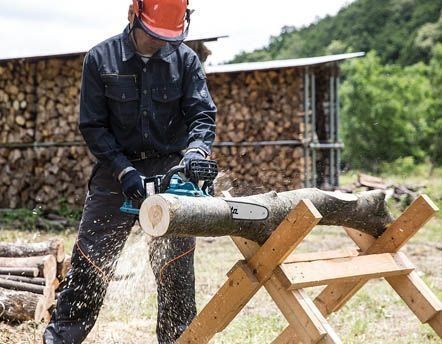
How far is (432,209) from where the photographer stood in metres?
2.99

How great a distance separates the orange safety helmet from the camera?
3123mm

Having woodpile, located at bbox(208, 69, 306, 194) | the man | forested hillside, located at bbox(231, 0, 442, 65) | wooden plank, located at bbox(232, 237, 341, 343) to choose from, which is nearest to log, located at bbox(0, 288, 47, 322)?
the man

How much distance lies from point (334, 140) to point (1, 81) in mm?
5954

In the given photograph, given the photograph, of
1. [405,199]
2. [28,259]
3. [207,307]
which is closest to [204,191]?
[207,307]

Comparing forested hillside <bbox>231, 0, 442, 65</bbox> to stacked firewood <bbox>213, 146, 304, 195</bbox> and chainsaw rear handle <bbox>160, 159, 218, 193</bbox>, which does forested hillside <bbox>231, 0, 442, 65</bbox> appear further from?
chainsaw rear handle <bbox>160, 159, 218, 193</bbox>

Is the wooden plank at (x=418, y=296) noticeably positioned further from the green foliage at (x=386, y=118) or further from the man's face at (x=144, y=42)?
the green foliage at (x=386, y=118)

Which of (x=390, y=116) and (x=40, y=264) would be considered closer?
(x=40, y=264)

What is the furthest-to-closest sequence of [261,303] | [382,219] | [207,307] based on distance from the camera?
[261,303]
[382,219]
[207,307]

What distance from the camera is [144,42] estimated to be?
3264mm

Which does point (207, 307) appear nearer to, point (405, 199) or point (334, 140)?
point (405, 199)

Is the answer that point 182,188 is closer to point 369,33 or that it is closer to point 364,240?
point 364,240

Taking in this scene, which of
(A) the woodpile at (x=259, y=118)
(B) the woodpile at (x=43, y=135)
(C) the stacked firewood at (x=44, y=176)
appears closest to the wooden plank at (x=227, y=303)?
(B) the woodpile at (x=43, y=135)

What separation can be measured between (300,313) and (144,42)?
4.97ft

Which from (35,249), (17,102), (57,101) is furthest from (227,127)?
(35,249)
